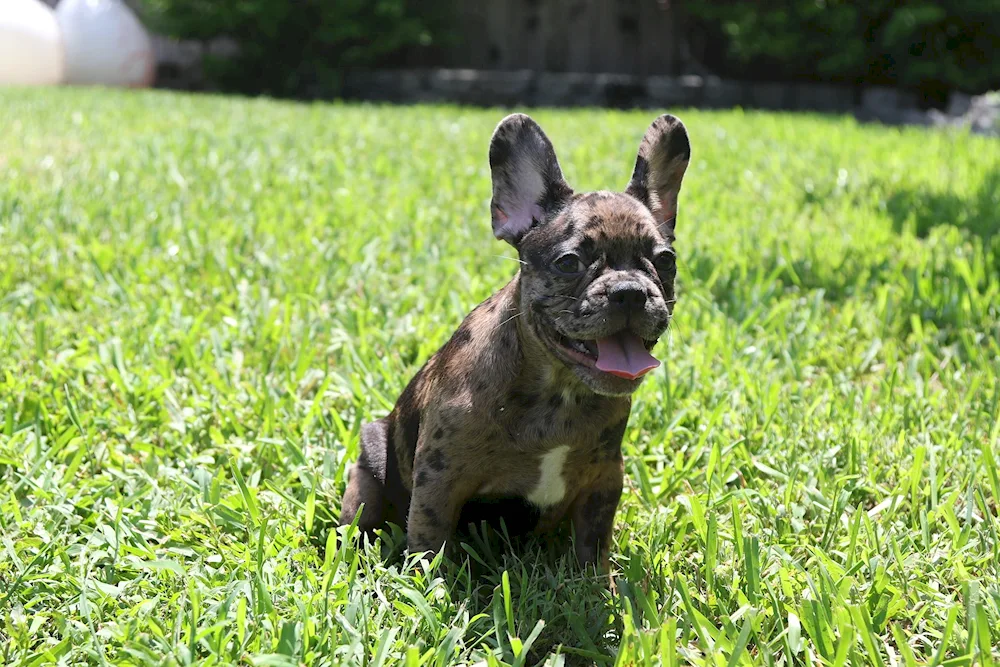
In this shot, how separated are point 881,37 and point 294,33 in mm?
8146

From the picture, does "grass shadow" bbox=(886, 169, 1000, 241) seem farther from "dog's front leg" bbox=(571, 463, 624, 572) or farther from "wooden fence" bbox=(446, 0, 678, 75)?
"wooden fence" bbox=(446, 0, 678, 75)

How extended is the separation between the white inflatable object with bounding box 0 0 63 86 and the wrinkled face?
13.9 metres

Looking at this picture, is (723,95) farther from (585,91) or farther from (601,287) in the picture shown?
(601,287)

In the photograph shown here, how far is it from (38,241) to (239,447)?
96.4 inches

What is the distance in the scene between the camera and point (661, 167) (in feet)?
8.59

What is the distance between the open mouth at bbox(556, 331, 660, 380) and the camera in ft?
7.32

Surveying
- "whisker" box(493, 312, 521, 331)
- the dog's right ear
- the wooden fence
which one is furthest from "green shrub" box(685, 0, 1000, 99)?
"whisker" box(493, 312, 521, 331)

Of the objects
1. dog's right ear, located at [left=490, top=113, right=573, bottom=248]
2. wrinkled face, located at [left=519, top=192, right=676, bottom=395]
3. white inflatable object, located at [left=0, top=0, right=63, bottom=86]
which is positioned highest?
white inflatable object, located at [left=0, top=0, right=63, bottom=86]

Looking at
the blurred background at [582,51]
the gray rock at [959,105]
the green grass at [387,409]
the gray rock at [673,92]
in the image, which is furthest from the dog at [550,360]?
the gray rock at [673,92]

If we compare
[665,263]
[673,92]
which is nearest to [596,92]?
[673,92]

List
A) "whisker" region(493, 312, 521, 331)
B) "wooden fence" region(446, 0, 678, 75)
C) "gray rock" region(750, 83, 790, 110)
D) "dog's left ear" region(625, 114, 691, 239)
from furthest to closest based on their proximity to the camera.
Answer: "wooden fence" region(446, 0, 678, 75) → "gray rock" region(750, 83, 790, 110) → "dog's left ear" region(625, 114, 691, 239) → "whisker" region(493, 312, 521, 331)

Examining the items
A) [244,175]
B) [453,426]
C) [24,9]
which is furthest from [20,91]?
[453,426]

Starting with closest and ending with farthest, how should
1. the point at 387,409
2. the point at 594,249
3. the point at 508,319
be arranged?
1. the point at 594,249
2. the point at 508,319
3. the point at 387,409

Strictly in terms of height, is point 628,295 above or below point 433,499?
above
